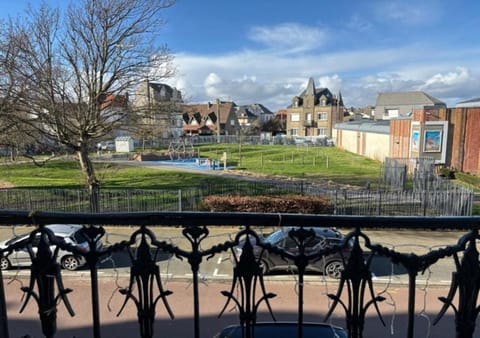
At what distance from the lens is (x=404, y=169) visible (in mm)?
23078

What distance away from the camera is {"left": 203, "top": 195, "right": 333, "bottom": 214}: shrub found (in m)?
15.7

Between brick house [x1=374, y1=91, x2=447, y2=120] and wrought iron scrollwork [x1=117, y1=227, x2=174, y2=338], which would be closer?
wrought iron scrollwork [x1=117, y1=227, x2=174, y2=338]

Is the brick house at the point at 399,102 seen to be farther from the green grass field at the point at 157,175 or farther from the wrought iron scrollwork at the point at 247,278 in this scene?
the wrought iron scrollwork at the point at 247,278

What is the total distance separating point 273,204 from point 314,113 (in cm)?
6901

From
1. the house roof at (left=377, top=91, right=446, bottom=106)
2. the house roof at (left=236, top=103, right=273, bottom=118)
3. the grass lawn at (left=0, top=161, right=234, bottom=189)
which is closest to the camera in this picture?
the grass lawn at (left=0, top=161, right=234, bottom=189)

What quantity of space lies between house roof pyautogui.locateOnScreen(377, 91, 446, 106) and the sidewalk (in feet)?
256

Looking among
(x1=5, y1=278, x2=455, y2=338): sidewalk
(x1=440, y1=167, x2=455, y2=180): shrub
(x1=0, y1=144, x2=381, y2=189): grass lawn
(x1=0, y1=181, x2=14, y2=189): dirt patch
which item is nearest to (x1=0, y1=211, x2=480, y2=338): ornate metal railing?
(x1=5, y1=278, x2=455, y2=338): sidewalk

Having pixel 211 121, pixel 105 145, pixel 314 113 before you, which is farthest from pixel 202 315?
pixel 211 121

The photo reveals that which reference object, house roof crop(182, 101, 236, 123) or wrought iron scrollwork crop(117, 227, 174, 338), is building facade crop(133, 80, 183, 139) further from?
house roof crop(182, 101, 236, 123)

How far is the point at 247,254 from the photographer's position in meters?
1.73

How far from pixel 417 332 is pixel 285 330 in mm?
5266

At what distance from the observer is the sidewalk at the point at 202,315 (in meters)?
7.48

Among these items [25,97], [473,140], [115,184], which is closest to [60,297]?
[25,97]

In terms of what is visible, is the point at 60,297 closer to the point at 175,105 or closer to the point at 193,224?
the point at 193,224
